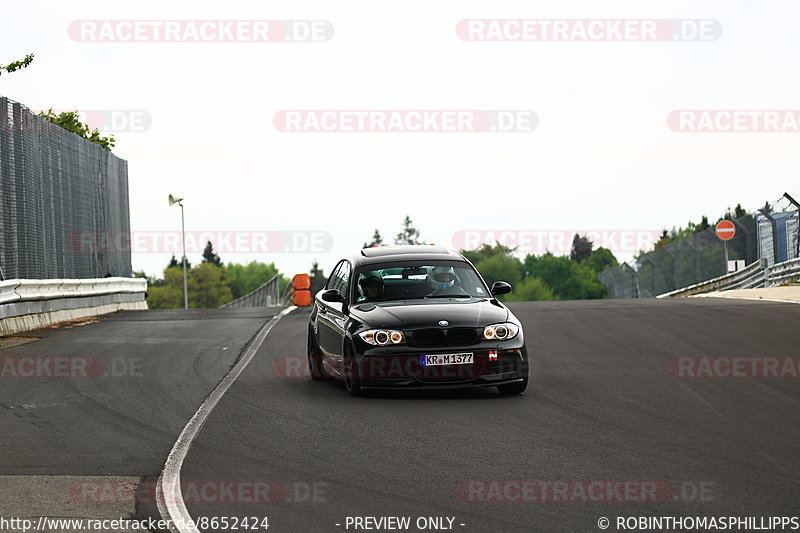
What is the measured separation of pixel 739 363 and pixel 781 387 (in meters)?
1.74

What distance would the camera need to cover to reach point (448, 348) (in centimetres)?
1028

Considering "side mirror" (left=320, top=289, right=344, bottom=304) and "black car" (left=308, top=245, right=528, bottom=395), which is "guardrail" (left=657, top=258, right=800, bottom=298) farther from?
"side mirror" (left=320, top=289, right=344, bottom=304)

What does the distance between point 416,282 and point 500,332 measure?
146 centimetres

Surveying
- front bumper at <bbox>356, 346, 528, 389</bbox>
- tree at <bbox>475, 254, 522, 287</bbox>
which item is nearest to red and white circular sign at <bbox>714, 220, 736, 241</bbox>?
front bumper at <bbox>356, 346, 528, 389</bbox>

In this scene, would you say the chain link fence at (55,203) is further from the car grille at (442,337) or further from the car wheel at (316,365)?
the car grille at (442,337)

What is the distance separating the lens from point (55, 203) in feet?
74.2

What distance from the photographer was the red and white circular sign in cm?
3338

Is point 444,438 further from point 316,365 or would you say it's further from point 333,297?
point 316,365

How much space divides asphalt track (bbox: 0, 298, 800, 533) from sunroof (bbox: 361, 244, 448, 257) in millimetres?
1621

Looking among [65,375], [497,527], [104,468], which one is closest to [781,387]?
[497,527]

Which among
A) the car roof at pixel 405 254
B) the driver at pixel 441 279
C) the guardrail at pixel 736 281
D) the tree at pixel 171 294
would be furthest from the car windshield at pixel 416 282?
the tree at pixel 171 294

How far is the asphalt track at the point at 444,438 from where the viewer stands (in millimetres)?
6027

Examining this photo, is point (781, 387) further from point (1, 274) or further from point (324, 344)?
point (1, 274)

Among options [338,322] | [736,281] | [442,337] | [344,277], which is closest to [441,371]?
[442,337]
